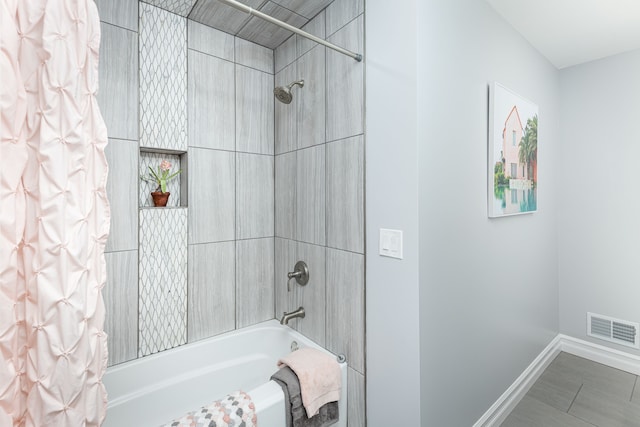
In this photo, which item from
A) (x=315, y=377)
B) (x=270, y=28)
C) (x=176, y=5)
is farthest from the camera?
(x=270, y=28)

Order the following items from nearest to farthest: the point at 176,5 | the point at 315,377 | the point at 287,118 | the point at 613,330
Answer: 1. the point at 315,377
2. the point at 176,5
3. the point at 287,118
4. the point at 613,330

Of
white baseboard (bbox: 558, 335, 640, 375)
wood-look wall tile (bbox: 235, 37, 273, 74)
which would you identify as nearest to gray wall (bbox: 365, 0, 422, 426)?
wood-look wall tile (bbox: 235, 37, 273, 74)

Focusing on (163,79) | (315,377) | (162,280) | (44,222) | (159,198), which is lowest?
(315,377)

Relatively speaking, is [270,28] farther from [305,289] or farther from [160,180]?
[305,289]

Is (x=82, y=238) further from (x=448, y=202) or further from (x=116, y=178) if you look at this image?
(x=448, y=202)

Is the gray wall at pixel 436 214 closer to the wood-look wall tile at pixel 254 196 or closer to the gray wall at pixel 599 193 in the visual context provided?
the wood-look wall tile at pixel 254 196

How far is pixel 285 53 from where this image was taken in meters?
2.12

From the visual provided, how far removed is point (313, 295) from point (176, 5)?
1.86 meters

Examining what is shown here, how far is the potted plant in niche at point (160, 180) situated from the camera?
179cm

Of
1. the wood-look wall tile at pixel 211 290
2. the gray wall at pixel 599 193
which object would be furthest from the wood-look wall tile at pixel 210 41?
the gray wall at pixel 599 193

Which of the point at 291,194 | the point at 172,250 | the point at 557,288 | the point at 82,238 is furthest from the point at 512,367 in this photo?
the point at 82,238

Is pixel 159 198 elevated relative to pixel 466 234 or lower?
elevated

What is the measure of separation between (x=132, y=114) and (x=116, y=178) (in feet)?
1.20

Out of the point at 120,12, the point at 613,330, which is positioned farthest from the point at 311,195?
the point at 613,330
